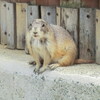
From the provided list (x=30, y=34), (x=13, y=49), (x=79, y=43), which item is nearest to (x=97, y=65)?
(x=79, y=43)

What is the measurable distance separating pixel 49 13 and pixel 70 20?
39 centimetres

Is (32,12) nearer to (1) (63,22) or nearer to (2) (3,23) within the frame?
(1) (63,22)

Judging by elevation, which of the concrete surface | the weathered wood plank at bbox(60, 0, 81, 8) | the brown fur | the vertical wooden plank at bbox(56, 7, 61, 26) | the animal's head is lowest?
the concrete surface

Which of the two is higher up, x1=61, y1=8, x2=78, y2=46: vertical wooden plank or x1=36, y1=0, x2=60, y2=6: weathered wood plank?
x1=36, y1=0, x2=60, y2=6: weathered wood plank

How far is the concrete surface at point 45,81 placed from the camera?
5.41 m

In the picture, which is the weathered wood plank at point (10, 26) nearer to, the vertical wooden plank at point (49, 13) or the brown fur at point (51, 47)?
the vertical wooden plank at point (49, 13)

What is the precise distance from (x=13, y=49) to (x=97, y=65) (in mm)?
1599

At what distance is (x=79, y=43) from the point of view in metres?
6.12

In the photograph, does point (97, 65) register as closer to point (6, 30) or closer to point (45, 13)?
point (45, 13)

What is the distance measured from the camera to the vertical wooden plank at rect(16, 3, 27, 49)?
6.64 meters

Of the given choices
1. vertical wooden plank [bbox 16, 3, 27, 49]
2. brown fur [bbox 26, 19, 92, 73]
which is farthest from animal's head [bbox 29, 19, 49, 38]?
vertical wooden plank [bbox 16, 3, 27, 49]

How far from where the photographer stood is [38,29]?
549 cm

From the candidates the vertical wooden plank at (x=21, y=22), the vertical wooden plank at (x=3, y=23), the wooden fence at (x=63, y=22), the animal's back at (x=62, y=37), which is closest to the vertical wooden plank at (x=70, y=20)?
the wooden fence at (x=63, y=22)

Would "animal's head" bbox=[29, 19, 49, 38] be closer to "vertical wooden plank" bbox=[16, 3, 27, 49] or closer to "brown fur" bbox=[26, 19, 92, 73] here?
"brown fur" bbox=[26, 19, 92, 73]
